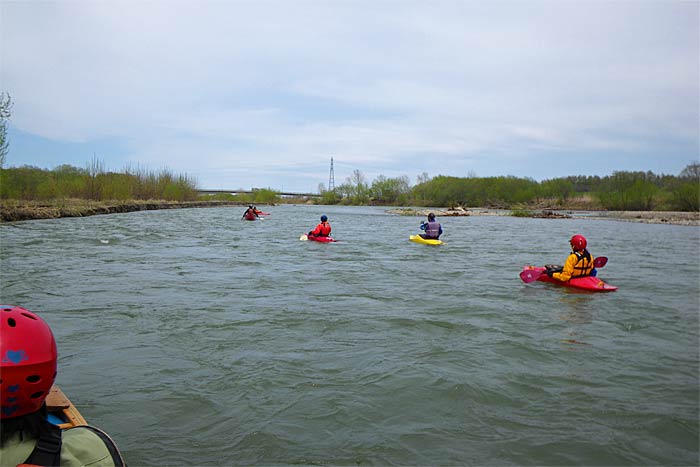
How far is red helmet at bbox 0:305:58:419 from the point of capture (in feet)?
5.76

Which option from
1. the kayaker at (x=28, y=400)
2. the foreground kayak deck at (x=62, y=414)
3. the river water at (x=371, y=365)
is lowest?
the river water at (x=371, y=365)

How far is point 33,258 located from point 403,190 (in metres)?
84.9

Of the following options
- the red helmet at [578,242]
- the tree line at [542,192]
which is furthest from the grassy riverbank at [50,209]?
the tree line at [542,192]

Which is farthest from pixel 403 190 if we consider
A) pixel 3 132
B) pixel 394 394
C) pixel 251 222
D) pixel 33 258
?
pixel 394 394

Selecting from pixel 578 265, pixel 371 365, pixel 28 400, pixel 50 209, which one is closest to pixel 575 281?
pixel 578 265

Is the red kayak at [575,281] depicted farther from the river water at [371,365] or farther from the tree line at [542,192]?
the tree line at [542,192]

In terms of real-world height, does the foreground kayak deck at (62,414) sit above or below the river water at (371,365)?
above

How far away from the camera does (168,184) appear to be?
5956cm

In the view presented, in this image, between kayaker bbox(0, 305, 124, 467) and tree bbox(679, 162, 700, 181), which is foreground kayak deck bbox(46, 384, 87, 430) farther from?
tree bbox(679, 162, 700, 181)

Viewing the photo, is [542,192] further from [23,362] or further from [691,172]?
[23,362]

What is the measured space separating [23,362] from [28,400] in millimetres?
164

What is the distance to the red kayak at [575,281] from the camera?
925 cm

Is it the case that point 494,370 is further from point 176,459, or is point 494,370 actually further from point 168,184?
point 168,184

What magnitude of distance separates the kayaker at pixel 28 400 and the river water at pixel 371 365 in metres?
1.55
